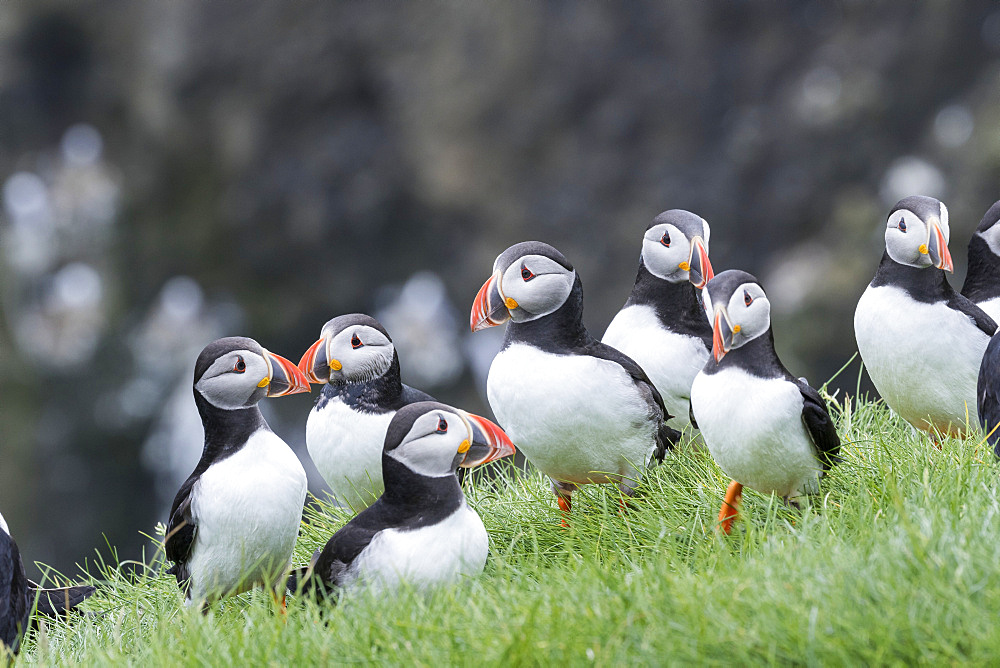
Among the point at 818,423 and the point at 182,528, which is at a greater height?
the point at 818,423

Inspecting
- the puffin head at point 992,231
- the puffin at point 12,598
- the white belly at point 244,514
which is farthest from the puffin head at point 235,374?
the puffin head at point 992,231

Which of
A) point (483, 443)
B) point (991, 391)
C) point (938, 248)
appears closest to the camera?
point (483, 443)

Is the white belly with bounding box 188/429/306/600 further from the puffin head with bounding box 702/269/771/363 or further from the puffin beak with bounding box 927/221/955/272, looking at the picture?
the puffin beak with bounding box 927/221/955/272

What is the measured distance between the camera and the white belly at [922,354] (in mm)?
3377

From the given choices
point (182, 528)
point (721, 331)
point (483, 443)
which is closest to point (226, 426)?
point (182, 528)

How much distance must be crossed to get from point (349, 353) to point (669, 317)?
1.33 m

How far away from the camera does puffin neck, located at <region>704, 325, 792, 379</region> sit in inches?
114

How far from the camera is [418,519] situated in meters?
2.71

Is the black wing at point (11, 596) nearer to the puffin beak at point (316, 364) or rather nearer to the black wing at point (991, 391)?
the puffin beak at point (316, 364)

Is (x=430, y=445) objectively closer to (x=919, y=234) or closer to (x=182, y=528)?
(x=182, y=528)

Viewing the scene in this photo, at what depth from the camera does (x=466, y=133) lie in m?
13.6

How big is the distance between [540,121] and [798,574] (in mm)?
11550

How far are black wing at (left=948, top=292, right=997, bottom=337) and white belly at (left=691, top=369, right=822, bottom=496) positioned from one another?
925 mm

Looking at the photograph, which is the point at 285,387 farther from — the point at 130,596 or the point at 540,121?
the point at 540,121
